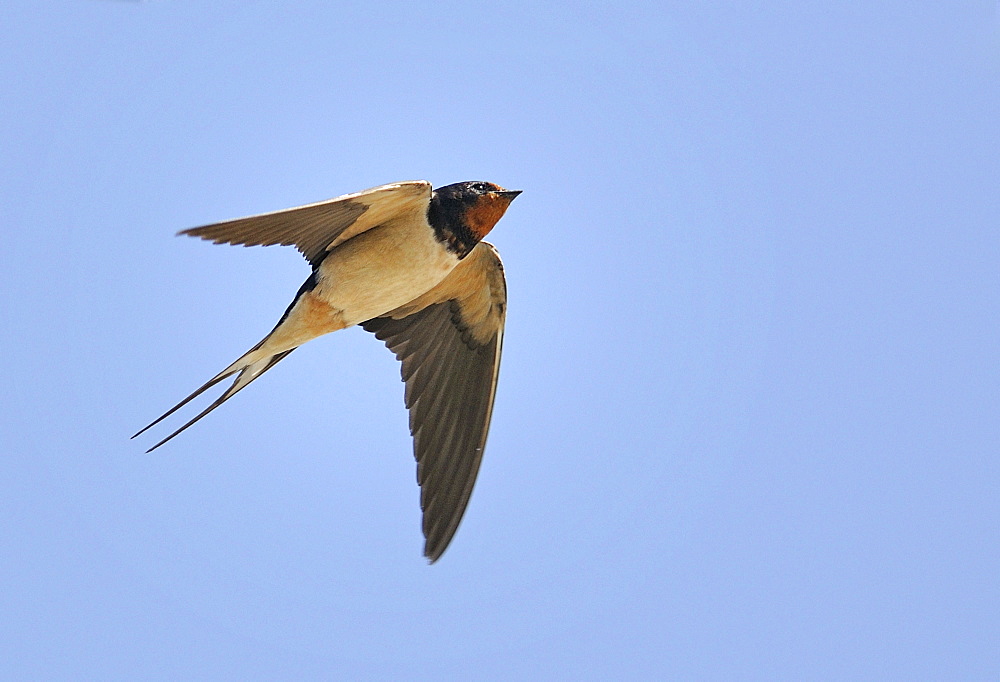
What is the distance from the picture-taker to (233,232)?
12.2ft

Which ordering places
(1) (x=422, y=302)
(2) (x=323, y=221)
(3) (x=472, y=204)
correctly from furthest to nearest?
1. (1) (x=422, y=302)
2. (3) (x=472, y=204)
3. (2) (x=323, y=221)

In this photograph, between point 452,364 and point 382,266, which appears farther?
point 452,364

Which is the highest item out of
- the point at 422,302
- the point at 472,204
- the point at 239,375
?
the point at 472,204

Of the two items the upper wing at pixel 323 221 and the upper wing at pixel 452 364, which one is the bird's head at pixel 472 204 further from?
the upper wing at pixel 452 364

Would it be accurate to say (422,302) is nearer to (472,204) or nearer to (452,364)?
(452,364)

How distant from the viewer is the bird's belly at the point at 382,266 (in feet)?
15.1

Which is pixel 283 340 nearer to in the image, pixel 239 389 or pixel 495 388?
pixel 239 389

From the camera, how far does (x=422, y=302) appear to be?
5246mm

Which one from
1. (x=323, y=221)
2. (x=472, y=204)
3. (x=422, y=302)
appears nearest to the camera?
(x=323, y=221)

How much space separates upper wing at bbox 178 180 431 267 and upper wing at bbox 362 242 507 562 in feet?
2.00

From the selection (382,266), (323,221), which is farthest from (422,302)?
(323,221)

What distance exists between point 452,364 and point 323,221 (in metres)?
1.22

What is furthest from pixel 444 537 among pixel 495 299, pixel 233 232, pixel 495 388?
pixel 233 232

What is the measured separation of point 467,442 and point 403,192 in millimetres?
1267
